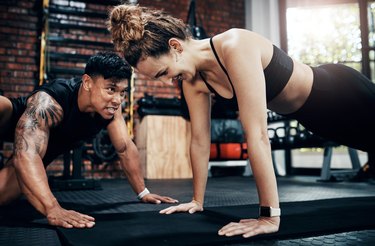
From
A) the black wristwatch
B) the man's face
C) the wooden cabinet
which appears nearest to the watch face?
the black wristwatch

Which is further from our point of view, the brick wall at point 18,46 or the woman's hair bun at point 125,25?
the brick wall at point 18,46

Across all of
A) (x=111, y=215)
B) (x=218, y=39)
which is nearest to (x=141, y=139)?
(x=111, y=215)

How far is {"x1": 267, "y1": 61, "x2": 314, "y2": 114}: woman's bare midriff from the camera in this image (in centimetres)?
164

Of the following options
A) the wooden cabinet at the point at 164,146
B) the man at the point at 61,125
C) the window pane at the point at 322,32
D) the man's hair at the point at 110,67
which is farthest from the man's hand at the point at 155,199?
the window pane at the point at 322,32

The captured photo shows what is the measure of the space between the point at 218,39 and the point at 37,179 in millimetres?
996

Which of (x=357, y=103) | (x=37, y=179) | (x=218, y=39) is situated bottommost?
(x=37, y=179)

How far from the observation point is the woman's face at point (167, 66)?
1.51 m

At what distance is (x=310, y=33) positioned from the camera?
582cm

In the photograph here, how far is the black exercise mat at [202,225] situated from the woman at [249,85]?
9 cm

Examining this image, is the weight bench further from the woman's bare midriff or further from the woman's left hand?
the woman's left hand

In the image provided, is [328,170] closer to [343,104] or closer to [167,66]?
[343,104]

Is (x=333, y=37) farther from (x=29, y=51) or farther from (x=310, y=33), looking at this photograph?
(x=29, y=51)

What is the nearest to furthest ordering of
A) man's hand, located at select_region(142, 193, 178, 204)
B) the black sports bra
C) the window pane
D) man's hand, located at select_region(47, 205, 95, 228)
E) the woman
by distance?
the woman, man's hand, located at select_region(47, 205, 95, 228), the black sports bra, man's hand, located at select_region(142, 193, 178, 204), the window pane

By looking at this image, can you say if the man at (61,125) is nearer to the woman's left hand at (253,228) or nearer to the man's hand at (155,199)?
the man's hand at (155,199)
